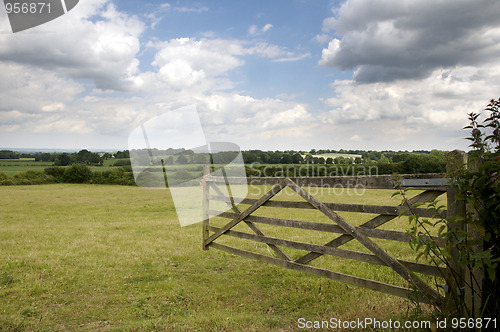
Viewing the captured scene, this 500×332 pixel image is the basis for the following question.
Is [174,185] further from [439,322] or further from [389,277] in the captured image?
[439,322]

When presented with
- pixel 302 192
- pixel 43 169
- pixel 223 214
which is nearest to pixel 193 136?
pixel 223 214

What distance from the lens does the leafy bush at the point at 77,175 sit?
173 ft

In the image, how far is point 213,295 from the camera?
20.7 feet

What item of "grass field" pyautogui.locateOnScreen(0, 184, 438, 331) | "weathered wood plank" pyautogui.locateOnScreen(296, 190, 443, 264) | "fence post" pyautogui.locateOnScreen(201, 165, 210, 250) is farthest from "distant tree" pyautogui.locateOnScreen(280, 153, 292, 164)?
"weathered wood plank" pyautogui.locateOnScreen(296, 190, 443, 264)

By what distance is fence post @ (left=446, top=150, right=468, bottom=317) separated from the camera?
4081 millimetres

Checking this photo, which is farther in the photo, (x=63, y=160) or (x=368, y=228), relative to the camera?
(x=63, y=160)

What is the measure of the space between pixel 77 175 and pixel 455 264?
5844 centimetres

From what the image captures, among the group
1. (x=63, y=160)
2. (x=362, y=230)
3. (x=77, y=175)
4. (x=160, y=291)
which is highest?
(x=63, y=160)

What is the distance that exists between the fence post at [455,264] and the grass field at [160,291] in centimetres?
62

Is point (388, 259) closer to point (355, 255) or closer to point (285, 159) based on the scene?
point (355, 255)

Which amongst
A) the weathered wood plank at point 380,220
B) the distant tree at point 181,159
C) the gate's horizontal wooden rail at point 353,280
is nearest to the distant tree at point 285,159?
the distant tree at point 181,159

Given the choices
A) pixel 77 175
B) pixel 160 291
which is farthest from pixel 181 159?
pixel 77 175

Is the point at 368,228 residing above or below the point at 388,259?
above

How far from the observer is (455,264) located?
13.9ft
